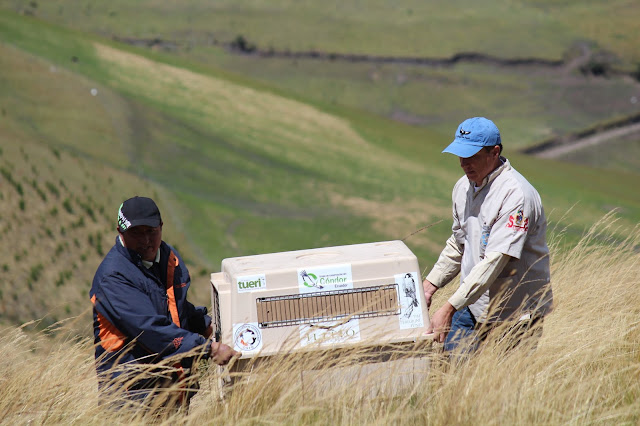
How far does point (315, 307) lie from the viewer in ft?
12.2

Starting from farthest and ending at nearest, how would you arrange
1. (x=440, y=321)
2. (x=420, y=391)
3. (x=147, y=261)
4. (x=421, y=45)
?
(x=421, y=45) → (x=147, y=261) → (x=440, y=321) → (x=420, y=391)

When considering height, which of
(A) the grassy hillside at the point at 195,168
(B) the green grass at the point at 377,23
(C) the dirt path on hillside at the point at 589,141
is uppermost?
(B) the green grass at the point at 377,23

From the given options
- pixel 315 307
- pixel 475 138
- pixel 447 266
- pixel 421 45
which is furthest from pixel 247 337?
pixel 421 45

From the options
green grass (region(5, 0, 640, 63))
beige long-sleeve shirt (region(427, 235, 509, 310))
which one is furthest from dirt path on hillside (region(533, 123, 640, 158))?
beige long-sleeve shirt (region(427, 235, 509, 310))

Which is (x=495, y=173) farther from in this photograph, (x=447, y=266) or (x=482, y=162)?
(x=447, y=266)

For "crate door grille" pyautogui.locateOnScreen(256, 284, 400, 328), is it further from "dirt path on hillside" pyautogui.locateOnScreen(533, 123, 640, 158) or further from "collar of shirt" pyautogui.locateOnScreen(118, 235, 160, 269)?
"dirt path on hillside" pyautogui.locateOnScreen(533, 123, 640, 158)

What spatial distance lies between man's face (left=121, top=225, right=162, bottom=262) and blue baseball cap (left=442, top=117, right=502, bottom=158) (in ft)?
5.18

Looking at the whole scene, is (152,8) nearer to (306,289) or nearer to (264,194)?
(264,194)

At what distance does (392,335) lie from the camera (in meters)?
3.74

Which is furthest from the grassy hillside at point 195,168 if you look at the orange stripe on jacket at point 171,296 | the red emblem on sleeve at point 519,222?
the red emblem on sleeve at point 519,222

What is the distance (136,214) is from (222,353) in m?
0.82

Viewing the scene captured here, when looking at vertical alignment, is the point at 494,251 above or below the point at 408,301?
above

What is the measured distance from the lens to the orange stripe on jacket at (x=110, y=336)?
154 inches

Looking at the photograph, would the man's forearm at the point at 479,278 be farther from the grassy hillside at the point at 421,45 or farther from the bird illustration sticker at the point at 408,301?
the grassy hillside at the point at 421,45
